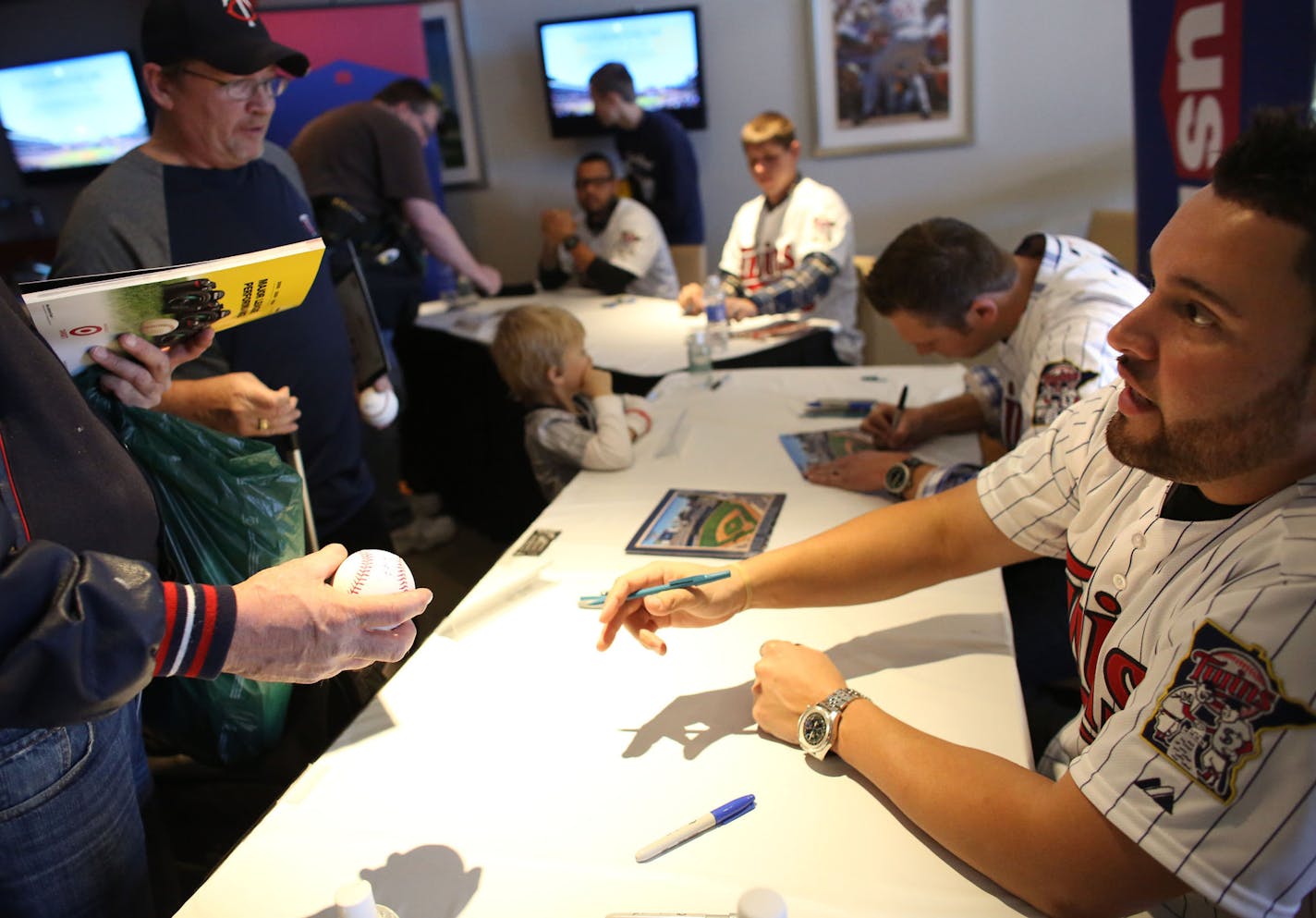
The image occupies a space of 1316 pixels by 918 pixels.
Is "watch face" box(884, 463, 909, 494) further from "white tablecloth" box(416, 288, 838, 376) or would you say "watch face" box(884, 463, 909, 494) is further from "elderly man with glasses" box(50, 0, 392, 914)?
"white tablecloth" box(416, 288, 838, 376)

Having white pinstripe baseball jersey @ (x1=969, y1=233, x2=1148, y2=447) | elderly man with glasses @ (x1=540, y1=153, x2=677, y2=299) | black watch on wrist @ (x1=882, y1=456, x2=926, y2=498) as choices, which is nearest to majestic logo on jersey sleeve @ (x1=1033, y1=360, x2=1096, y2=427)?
white pinstripe baseball jersey @ (x1=969, y1=233, x2=1148, y2=447)

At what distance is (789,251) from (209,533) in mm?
2926

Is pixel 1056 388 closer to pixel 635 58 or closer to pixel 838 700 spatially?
pixel 838 700

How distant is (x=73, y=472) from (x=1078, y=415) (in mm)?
1274

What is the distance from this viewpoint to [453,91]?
5.61m

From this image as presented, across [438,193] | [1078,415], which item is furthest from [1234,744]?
[438,193]

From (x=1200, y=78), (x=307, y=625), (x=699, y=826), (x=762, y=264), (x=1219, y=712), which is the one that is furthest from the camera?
(x=762, y=264)

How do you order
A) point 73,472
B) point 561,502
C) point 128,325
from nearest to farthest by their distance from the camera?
point 73,472 → point 128,325 → point 561,502

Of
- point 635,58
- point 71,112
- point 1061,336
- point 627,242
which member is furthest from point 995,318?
point 71,112

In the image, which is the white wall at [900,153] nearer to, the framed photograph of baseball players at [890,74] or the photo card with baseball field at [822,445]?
the framed photograph of baseball players at [890,74]

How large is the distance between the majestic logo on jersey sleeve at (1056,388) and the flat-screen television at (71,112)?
19.1ft

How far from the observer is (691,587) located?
128cm

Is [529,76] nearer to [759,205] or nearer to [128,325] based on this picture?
[759,205]

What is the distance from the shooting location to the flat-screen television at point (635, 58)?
5133 millimetres
